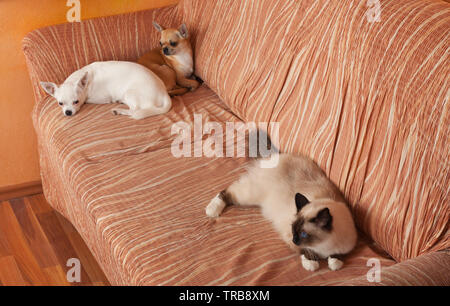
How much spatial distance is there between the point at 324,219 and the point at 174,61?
1.35m

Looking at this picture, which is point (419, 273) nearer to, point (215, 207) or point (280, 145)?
point (215, 207)

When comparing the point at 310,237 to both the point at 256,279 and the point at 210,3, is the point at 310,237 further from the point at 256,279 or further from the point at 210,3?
the point at 210,3

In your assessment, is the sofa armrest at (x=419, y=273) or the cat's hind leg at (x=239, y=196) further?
the cat's hind leg at (x=239, y=196)

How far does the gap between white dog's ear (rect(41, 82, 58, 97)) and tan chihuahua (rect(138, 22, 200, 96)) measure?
0.44 m

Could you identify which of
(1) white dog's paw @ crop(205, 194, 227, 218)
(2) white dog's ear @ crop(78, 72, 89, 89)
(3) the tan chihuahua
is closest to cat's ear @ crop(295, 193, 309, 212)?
(1) white dog's paw @ crop(205, 194, 227, 218)

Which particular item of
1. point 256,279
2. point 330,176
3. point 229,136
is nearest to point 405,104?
point 330,176

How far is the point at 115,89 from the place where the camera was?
2.54 meters

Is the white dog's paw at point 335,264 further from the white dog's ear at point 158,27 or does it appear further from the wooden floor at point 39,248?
the white dog's ear at point 158,27

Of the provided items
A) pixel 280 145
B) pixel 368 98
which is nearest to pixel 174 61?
pixel 280 145

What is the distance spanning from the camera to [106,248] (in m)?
1.84

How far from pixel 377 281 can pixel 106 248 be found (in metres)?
0.91

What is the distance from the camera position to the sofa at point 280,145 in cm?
155

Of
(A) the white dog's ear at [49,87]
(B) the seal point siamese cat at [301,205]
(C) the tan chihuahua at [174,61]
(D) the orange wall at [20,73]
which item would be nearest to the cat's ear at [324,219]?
(B) the seal point siamese cat at [301,205]

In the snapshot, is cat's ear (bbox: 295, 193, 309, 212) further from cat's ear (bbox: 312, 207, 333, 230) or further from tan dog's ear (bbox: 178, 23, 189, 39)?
tan dog's ear (bbox: 178, 23, 189, 39)
